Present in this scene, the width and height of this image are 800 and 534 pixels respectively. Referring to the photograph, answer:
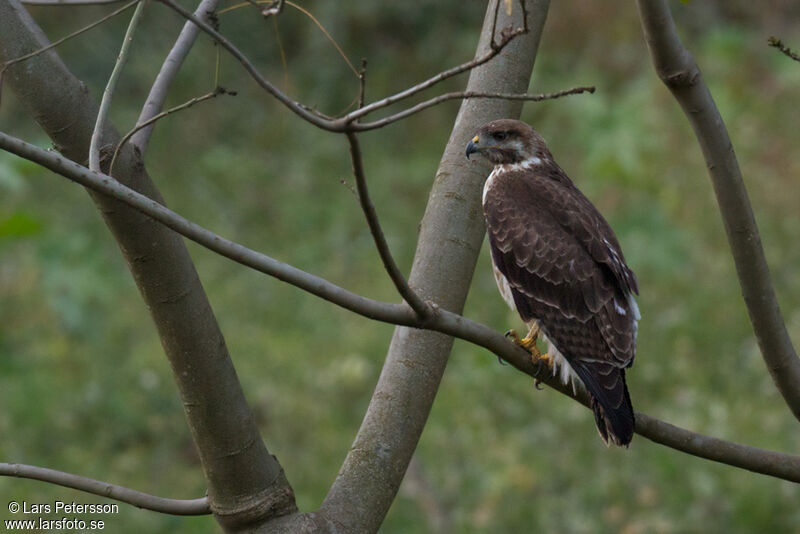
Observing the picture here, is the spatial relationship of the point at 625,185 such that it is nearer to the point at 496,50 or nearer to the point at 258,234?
the point at 258,234

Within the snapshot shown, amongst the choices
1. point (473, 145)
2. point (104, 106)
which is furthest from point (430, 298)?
point (104, 106)

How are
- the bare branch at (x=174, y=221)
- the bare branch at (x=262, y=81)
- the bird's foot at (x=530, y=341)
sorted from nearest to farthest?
the bare branch at (x=262, y=81) → the bare branch at (x=174, y=221) → the bird's foot at (x=530, y=341)

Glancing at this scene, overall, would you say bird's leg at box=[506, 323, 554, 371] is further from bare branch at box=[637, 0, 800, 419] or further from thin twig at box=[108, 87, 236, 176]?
thin twig at box=[108, 87, 236, 176]

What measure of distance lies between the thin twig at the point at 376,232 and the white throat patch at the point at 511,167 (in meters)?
1.21

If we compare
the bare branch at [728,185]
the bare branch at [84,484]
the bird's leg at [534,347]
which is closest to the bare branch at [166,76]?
the bare branch at [84,484]

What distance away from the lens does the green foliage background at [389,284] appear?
510 cm

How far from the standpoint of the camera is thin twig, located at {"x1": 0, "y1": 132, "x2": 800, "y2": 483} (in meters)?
1.72

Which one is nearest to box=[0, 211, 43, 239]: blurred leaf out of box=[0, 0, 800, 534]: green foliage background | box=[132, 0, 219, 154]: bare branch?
box=[0, 0, 800, 534]: green foliage background

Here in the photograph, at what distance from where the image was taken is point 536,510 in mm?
4977

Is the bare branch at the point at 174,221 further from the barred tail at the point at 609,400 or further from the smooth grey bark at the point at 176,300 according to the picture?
the barred tail at the point at 609,400

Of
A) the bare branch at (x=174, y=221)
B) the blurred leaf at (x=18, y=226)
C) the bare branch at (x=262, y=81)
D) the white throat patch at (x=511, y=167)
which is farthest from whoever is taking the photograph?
the blurred leaf at (x=18, y=226)

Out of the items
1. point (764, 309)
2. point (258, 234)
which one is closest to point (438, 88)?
point (258, 234)

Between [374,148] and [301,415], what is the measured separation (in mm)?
3646

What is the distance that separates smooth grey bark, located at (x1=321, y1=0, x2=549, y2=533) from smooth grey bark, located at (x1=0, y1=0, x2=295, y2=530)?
0.71 feet
